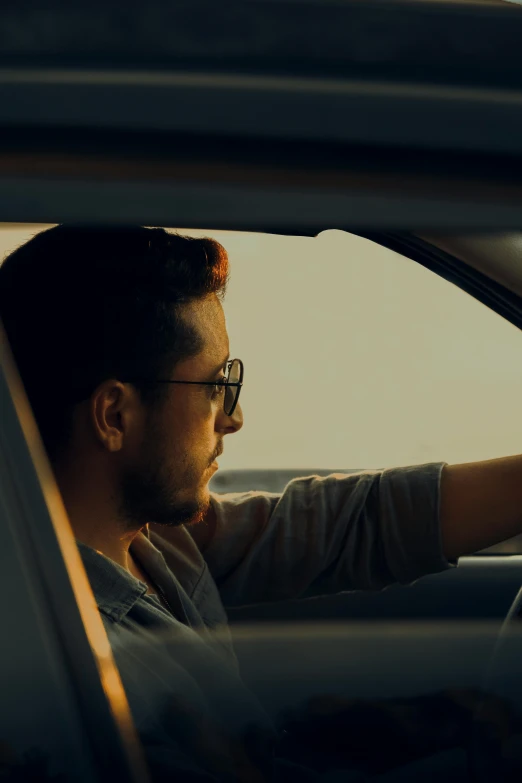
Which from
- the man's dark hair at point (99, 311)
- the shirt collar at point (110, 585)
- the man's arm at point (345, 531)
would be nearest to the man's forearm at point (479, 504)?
the man's arm at point (345, 531)

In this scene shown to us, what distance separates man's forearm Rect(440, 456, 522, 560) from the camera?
1732 millimetres

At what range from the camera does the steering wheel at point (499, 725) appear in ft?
3.34

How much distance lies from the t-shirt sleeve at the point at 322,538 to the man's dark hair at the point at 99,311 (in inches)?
17.3

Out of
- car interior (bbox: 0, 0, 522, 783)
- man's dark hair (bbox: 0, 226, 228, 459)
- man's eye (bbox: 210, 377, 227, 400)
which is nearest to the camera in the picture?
car interior (bbox: 0, 0, 522, 783)

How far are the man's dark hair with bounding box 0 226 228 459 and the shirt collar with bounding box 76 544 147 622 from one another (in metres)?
0.24

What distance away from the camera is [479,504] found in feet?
5.74

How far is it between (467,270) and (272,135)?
1.58 ft

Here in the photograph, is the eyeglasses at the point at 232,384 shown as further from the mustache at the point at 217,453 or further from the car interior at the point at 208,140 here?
the car interior at the point at 208,140

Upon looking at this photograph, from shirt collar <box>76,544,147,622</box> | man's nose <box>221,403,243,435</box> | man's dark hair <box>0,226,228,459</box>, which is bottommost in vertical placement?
shirt collar <box>76,544,147,622</box>

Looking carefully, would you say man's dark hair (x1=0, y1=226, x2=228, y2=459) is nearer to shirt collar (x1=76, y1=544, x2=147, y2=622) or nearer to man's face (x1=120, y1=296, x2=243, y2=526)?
man's face (x1=120, y1=296, x2=243, y2=526)

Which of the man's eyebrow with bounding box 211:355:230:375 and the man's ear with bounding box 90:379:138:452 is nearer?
the man's ear with bounding box 90:379:138:452

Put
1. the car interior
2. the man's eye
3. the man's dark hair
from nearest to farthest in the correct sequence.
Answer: the car interior < the man's dark hair < the man's eye

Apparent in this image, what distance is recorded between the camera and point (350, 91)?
0.89m

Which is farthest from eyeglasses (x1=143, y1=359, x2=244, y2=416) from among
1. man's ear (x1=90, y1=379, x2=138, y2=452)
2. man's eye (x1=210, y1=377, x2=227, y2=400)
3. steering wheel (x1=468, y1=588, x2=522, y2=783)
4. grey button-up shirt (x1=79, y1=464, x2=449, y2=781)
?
steering wheel (x1=468, y1=588, x2=522, y2=783)
